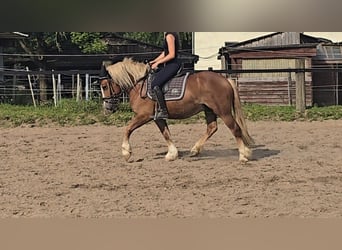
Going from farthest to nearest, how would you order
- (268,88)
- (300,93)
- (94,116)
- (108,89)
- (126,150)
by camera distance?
(268,88), (300,93), (94,116), (108,89), (126,150)

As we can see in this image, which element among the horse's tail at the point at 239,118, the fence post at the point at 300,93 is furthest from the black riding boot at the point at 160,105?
the fence post at the point at 300,93

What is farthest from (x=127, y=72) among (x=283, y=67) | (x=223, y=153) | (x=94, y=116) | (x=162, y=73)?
(x=283, y=67)

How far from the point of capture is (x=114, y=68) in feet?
20.7

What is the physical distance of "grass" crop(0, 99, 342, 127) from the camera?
10.3m

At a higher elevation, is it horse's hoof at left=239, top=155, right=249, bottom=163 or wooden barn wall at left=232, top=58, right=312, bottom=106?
wooden barn wall at left=232, top=58, right=312, bottom=106

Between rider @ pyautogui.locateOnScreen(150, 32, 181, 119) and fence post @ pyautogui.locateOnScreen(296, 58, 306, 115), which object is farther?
fence post @ pyautogui.locateOnScreen(296, 58, 306, 115)

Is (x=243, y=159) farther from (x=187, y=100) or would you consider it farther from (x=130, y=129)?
(x=130, y=129)

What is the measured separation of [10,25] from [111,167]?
211 inches

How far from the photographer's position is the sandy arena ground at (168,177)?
389 cm

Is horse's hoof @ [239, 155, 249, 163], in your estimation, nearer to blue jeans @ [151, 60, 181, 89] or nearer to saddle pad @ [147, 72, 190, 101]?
saddle pad @ [147, 72, 190, 101]

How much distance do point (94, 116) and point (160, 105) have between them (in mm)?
4765

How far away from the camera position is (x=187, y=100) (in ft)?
20.2

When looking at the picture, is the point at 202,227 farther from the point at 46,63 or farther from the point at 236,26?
the point at 46,63

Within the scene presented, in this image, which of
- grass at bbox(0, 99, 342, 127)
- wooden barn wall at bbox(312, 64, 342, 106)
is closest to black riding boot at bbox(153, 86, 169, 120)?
grass at bbox(0, 99, 342, 127)
